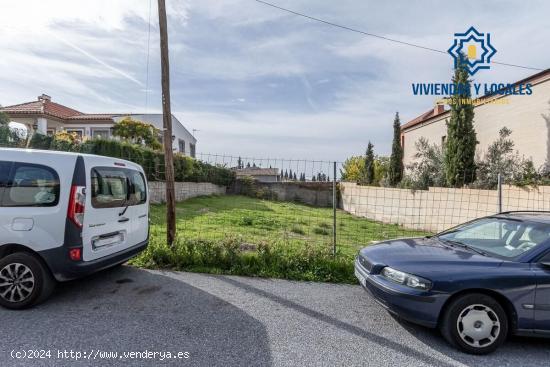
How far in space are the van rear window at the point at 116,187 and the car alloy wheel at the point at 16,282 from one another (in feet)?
3.46

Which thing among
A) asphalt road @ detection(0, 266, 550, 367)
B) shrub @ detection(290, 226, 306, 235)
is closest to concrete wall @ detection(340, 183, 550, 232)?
shrub @ detection(290, 226, 306, 235)

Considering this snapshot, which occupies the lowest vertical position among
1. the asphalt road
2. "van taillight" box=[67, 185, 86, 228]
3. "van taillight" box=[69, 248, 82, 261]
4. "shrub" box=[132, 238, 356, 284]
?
the asphalt road

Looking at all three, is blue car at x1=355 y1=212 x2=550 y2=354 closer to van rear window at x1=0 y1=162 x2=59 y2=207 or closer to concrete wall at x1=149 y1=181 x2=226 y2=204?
van rear window at x1=0 y1=162 x2=59 y2=207

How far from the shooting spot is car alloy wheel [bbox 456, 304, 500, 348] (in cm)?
312

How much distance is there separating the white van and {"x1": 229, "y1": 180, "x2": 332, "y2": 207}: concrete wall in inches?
916

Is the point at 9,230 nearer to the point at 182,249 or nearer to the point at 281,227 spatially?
the point at 182,249

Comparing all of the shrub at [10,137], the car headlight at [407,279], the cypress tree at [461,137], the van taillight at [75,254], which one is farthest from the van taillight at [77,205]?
the cypress tree at [461,137]

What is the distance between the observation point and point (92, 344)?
9.71 ft

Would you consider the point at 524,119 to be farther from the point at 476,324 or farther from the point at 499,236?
the point at 476,324

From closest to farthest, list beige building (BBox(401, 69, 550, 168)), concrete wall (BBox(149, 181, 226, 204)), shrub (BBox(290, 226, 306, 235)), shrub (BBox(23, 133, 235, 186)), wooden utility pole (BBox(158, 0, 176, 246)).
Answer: wooden utility pole (BBox(158, 0, 176, 246))
shrub (BBox(290, 226, 306, 235))
shrub (BBox(23, 133, 235, 186))
beige building (BBox(401, 69, 550, 168))
concrete wall (BBox(149, 181, 226, 204))

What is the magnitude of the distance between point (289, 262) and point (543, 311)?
10.9ft

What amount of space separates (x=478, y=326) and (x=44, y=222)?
4.79m

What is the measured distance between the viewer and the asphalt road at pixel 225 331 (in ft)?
9.42

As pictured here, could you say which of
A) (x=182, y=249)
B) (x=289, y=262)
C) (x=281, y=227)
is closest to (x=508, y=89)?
(x=281, y=227)
